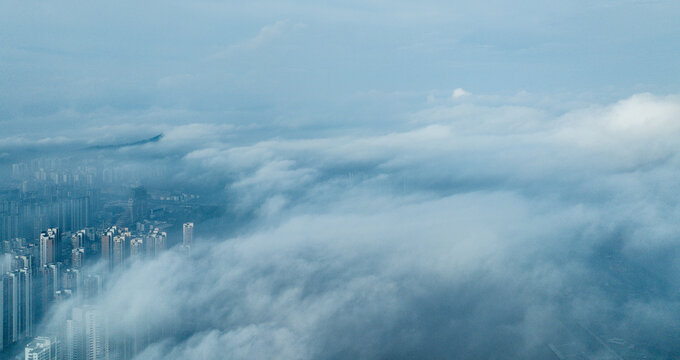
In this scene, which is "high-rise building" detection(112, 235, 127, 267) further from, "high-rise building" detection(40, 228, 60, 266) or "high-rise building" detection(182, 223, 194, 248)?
"high-rise building" detection(182, 223, 194, 248)

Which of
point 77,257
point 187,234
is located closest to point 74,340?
point 77,257

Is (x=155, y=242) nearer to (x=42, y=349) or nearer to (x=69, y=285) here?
(x=69, y=285)

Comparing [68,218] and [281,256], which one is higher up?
[68,218]

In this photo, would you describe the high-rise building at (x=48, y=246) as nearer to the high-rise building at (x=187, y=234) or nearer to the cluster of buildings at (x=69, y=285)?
the cluster of buildings at (x=69, y=285)

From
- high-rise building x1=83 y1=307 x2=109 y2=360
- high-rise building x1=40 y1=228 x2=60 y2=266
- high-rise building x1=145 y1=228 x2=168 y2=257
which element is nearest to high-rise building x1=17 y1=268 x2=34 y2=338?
high-rise building x1=40 y1=228 x2=60 y2=266

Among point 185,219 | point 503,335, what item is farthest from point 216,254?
point 503,335

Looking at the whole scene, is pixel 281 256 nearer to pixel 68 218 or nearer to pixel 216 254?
pixel 216 254
